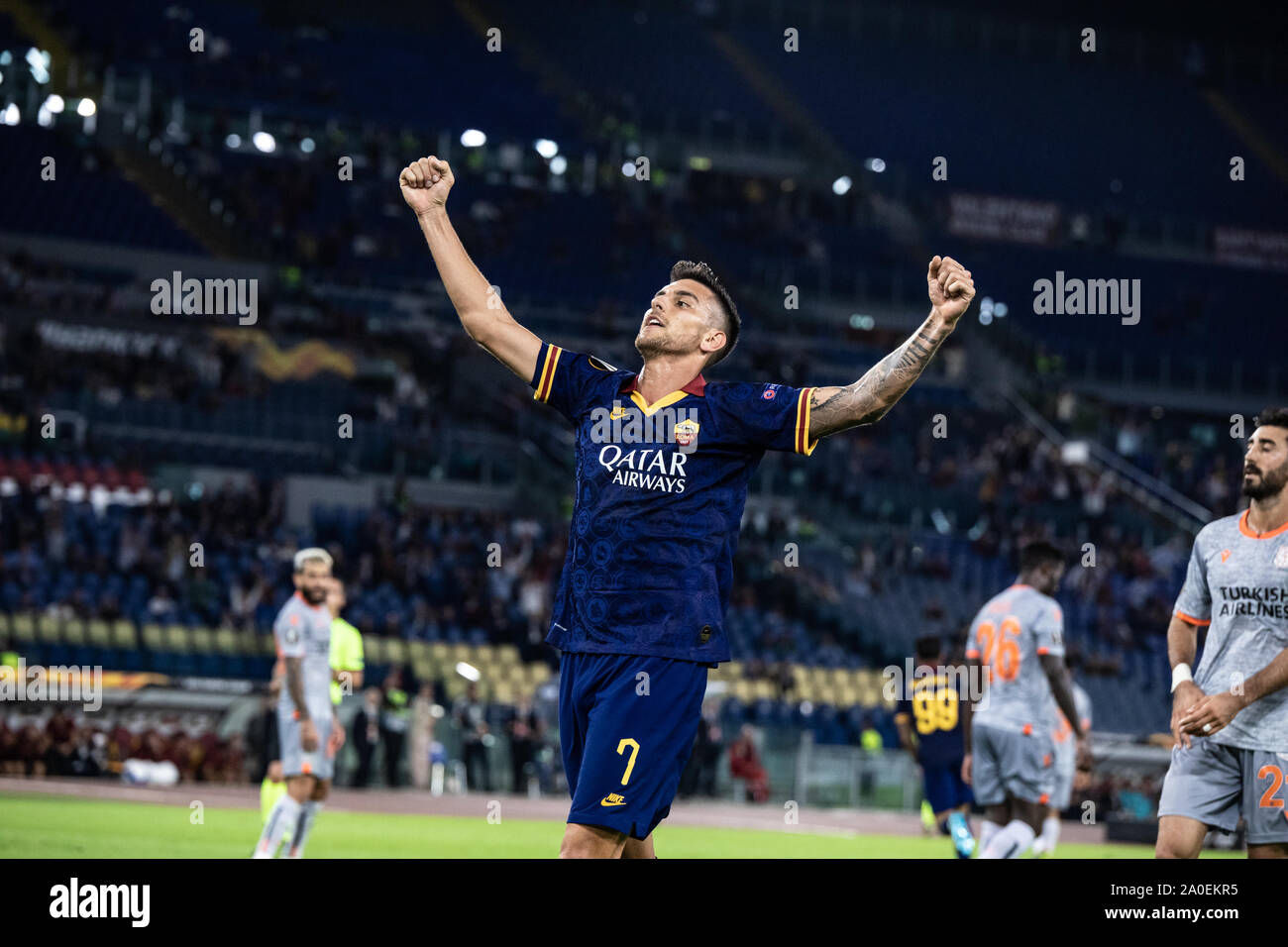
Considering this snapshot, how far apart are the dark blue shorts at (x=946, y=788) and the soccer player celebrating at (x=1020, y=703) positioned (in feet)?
10.2

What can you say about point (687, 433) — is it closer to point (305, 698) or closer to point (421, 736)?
point (305, 698)

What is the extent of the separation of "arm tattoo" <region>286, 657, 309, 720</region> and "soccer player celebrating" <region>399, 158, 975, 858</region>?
19.2 ft

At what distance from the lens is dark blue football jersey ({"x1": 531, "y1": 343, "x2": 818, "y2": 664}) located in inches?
219

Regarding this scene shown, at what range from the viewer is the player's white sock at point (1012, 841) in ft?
34.3

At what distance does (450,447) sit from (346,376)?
2.83 metres

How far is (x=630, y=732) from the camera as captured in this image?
5418 millimetres

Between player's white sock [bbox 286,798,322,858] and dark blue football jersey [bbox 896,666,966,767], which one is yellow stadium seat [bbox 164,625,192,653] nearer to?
dark blue football jersey [bbox 896,666,966,767]

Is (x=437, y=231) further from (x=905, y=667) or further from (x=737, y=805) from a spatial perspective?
(x=905, y=667)

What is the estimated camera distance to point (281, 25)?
143ft

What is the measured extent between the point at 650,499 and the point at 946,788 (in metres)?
9.69

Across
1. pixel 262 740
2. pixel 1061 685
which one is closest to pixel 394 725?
pixel 262 740

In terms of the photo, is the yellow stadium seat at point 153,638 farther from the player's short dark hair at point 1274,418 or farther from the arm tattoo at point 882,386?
the arm tattoo at point 882,386

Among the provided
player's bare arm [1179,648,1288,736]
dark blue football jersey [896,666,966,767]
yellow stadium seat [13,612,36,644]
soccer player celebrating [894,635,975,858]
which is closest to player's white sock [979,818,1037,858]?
soccer player celebrating [894,635,975,858]
